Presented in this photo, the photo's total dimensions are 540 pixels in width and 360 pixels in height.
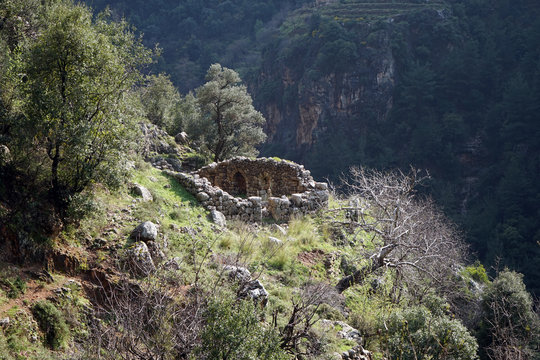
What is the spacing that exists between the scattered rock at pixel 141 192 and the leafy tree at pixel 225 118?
12.4m

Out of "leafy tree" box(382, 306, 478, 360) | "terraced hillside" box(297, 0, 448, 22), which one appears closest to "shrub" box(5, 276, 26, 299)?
"leafy tree" box(382, 306, 478, 360)

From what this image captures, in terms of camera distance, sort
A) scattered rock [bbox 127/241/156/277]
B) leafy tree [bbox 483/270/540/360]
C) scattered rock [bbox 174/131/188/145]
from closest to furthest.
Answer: scattered rock [bbox 127/241/156/277] < leafy tree [bbox 483/270/540/360] < scattered rock [bbox 174/131/188/145]

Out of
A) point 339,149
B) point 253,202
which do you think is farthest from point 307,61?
point 253,202

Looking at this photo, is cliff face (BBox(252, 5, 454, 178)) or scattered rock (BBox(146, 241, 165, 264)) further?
cliff face (BBox(252, 5, 454, 178))

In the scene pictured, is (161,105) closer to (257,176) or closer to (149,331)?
(257,176)

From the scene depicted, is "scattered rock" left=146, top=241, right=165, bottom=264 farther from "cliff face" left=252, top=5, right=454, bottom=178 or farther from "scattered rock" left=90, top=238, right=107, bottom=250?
"cliff face" left=252, top=5, right=454, bottom=178

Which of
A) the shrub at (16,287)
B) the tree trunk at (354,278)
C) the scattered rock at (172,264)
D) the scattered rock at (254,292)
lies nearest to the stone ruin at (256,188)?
the tree trunk at (354,278)

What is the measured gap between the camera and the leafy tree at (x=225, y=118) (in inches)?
921

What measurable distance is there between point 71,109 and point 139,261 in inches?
111

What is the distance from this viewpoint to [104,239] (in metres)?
7.75

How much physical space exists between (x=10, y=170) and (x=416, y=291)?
9233 mm

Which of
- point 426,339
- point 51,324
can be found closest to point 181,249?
point 51,324

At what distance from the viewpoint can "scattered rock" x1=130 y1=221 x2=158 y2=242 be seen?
26.2 ft

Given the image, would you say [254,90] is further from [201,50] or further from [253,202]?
[253,202]
